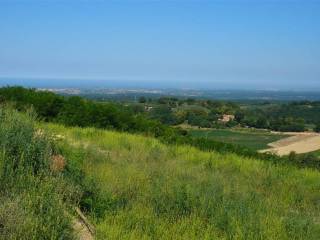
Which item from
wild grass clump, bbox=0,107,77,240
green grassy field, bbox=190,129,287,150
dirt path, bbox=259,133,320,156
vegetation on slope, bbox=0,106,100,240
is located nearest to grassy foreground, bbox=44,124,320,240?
vegetation on slope, bbox=0,106,100,240

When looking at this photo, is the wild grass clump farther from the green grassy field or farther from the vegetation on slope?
the green grassy field

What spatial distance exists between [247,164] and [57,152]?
15.5 feet

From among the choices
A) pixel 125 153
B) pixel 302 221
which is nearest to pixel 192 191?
pixel 302 221

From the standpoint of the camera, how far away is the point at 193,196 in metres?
6.99

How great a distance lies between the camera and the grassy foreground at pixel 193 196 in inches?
238

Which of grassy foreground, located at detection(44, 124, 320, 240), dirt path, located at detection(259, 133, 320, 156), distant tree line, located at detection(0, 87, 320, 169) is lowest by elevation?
dirt path, located at detection(259, 133, 320, 156)

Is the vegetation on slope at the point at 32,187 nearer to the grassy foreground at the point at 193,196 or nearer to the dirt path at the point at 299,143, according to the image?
the grassy foreground at the point at 193,196

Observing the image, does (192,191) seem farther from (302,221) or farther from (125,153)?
(125,153)

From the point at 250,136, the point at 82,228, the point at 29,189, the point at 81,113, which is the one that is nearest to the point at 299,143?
the point at 250,136

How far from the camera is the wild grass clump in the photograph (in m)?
4.59

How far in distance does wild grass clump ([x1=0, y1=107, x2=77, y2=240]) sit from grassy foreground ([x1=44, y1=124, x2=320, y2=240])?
63 cm

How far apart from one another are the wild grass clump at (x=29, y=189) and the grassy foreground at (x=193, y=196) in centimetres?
63

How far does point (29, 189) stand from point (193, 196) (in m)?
2.45

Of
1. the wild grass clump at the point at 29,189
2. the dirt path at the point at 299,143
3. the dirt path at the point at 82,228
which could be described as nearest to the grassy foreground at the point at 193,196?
the dirt path at the point at 82,228
